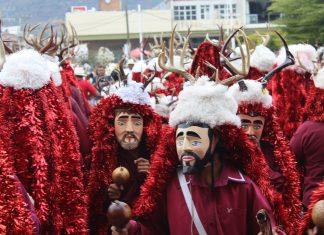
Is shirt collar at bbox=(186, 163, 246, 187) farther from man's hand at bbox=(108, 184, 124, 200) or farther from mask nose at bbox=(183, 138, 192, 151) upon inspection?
man's hand at bbox=(108, 184, 124, 200)

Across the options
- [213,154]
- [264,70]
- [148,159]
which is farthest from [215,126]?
[264,70]

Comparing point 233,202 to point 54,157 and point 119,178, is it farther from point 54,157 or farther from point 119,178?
point 54,157

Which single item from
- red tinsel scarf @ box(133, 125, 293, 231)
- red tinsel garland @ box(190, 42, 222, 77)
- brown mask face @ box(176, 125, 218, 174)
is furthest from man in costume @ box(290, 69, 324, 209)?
brown mask face @ box(176, 125, 218, 174)

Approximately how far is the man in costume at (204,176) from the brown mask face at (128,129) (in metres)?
1.35

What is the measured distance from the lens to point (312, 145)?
6.35 m

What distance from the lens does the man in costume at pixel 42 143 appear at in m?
4.95

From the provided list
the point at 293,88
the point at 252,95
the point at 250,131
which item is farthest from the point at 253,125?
the point at 293,88

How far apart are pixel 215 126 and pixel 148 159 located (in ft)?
5.82

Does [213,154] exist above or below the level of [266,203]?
above

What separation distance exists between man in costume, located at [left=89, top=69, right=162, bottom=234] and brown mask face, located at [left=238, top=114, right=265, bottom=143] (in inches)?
33.3

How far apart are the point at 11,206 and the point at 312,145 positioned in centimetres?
318

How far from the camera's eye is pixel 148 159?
20.3ft

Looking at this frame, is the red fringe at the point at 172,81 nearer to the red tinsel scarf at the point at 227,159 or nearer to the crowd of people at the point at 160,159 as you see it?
the crowd of people at the point at 160,159

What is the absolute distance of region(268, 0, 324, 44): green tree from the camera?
90.2ft
